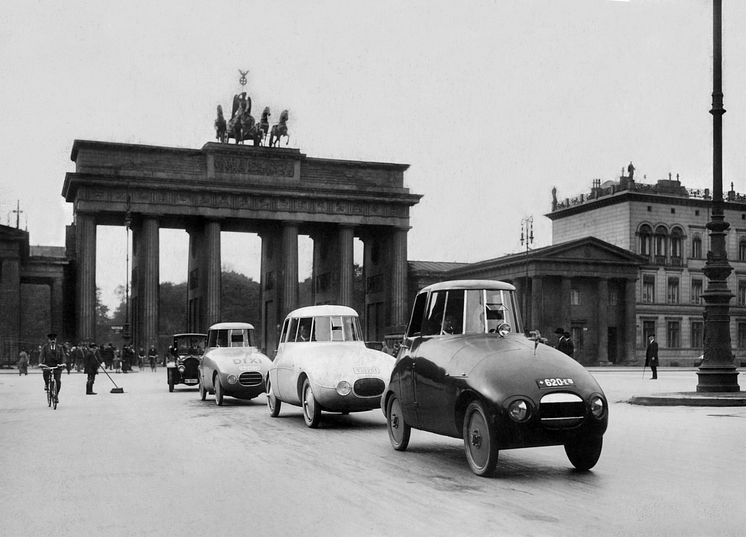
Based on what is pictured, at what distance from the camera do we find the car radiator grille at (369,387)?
16266 millimetres

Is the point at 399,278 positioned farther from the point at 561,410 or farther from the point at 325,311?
the point at 561,410

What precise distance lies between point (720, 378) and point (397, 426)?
12531 mm

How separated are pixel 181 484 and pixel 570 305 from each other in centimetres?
6619

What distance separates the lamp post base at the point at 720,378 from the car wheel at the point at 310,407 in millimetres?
10915

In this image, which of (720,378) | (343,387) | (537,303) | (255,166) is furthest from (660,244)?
(343,387)

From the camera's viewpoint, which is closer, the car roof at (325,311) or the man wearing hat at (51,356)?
the car roof at (325,311)

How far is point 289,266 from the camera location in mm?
75125

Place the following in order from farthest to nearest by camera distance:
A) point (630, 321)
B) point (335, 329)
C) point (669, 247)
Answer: point (669, 247), point (630, 321), point (335, 329)

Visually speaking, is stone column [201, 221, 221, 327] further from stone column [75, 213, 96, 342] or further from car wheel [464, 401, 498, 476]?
car wheel [464, 401, 498, 476]

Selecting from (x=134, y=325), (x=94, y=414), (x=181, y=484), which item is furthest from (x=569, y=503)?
(x=134, y=325)

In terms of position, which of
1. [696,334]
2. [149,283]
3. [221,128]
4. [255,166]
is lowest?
[696,334]

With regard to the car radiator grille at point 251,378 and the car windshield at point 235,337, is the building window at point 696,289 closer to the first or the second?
the car windshield at point 235,337

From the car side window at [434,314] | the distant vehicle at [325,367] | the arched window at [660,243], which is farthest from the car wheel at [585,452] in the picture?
the arched window at [660,243]

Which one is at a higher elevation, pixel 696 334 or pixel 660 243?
pixel 660 243
